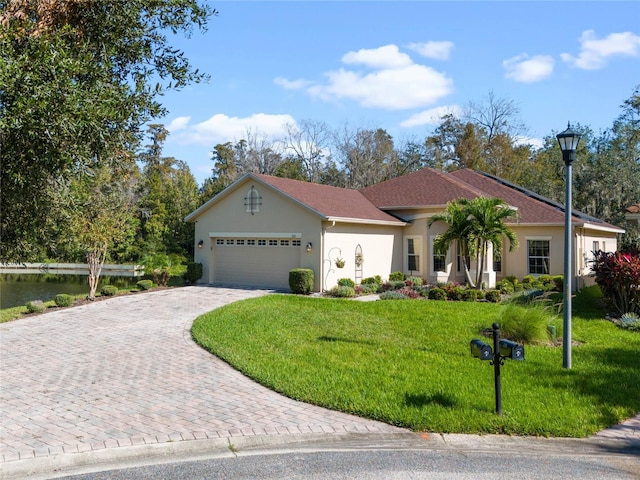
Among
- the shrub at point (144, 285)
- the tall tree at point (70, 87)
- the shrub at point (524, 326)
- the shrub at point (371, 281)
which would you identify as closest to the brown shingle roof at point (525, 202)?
the shrub at point (371, 281)

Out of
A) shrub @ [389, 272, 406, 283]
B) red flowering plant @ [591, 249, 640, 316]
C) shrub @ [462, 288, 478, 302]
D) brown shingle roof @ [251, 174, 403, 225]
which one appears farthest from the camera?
shrub @ [389, 272, 406, 283]

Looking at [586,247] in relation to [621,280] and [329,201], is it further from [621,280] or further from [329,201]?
[329,201]

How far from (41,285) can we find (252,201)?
1849 cm

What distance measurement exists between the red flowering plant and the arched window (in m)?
12.4

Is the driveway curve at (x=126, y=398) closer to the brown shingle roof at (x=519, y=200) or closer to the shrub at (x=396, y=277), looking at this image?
the shrub at (x=396, y=277)

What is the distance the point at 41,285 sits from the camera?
31047mm

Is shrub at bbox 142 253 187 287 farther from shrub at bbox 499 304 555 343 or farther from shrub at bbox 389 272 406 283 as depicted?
shrub at bbox 499 304 555 343

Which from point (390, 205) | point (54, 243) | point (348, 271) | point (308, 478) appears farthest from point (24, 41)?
point (390, 205)

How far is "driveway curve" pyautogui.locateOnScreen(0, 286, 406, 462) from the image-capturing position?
5875 mm

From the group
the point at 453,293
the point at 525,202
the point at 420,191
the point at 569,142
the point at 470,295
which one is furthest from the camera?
the point at 420,191

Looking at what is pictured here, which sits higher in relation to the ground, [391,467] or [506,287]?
Answer: [506,287]

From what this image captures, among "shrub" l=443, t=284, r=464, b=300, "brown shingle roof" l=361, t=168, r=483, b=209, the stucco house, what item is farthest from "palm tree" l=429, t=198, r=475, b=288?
"brown shingle roof" l=361, t=168, r=483, b=209

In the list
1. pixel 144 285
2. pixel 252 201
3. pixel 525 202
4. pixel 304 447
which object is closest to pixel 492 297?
pixel 525 202

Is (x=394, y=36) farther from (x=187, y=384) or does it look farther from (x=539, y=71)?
(x=187, y=384)
